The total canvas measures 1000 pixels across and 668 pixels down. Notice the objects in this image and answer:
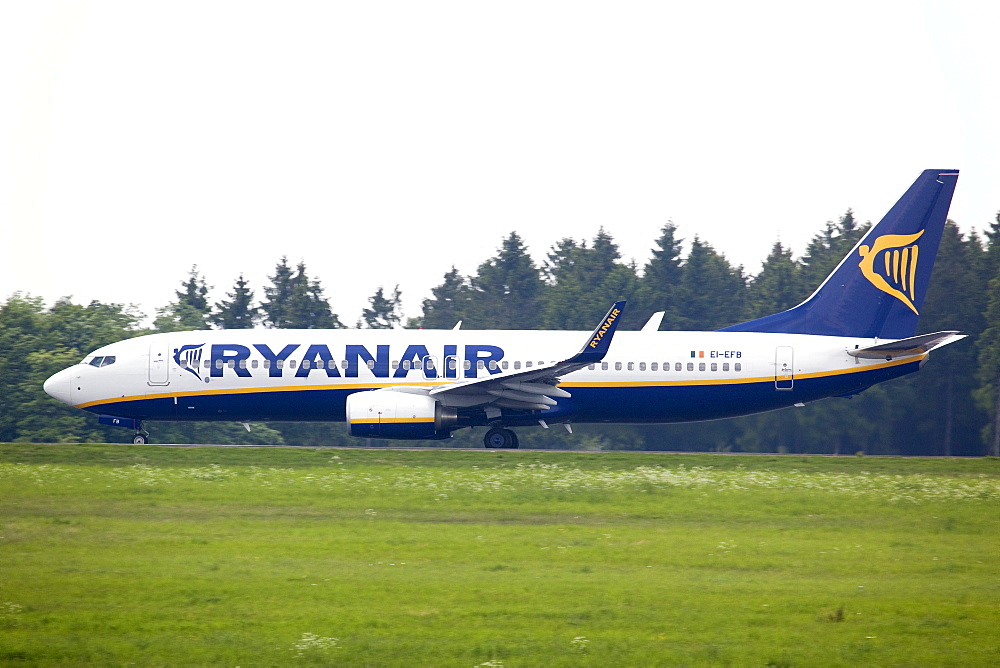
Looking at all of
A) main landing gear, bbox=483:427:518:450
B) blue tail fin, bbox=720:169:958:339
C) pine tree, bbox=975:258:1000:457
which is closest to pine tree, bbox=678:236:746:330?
pine tree, bbox=975:258:1000:457

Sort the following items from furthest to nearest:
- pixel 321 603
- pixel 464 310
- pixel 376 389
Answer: pixel 464 310
pixel 376 389
pixel 321 603

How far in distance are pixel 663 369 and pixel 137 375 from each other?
14.8 m

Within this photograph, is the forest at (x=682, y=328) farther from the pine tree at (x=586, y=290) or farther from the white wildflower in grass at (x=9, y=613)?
the white wildflower in grass at (x=9, y=613)

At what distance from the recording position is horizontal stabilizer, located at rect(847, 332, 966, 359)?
90.5ft

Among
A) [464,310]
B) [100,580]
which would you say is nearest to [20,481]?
[100,580]

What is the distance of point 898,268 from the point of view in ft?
99.0

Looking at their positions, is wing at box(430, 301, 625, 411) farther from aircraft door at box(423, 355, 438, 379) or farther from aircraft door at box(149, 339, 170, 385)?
aircraft door at box(149, 339, 170, 385)

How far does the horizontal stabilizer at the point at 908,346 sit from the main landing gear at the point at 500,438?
9.92m

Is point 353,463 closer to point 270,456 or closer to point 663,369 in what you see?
point 270,456

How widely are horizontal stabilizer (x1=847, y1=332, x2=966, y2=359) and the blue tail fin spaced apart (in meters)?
0.93

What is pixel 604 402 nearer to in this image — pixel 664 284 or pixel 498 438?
pixel 498 438

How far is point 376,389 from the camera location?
94.8 ft

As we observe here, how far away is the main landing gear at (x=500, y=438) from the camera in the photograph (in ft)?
98.0

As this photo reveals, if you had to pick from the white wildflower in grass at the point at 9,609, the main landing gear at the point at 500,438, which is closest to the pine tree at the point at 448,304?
the main landing gear at the point at 500,438
